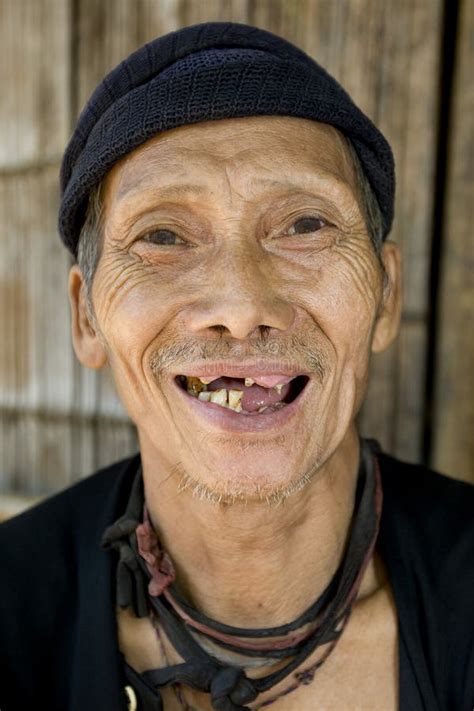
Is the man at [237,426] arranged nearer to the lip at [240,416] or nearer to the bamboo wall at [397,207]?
→ the lip at [240,416]

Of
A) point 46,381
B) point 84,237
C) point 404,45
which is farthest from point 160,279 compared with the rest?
point 46,381

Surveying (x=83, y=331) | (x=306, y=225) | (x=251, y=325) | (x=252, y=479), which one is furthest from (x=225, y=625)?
(x=306, y=225)

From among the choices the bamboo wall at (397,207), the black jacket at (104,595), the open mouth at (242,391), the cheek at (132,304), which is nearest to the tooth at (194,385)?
the open mouth at (242,391)

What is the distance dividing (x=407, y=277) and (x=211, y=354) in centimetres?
105

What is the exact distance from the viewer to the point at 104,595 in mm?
1801

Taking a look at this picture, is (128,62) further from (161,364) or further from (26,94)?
(26,94)

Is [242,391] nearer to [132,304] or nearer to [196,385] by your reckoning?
[196,385]

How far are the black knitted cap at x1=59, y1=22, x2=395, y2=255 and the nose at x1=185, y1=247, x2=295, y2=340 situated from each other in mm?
329

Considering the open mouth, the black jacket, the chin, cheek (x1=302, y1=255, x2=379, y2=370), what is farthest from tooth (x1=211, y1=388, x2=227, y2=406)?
the black jacket

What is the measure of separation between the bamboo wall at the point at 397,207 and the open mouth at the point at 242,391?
0.87m

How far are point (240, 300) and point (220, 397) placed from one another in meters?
0.24

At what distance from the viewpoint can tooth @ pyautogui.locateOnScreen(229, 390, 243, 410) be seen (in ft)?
5.41

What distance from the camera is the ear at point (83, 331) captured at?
1.98m

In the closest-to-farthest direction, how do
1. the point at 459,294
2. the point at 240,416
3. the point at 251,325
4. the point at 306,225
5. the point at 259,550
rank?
1. the point at 251,325
2. the point at 240,416
3. the point at 306,225
4. the point at 259,550
5. the point at 459,294
